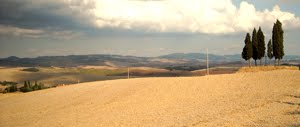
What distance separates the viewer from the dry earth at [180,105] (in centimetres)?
2814

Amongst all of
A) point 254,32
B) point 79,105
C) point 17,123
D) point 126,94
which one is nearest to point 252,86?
point 126,94

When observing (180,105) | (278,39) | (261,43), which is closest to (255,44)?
(261,43)

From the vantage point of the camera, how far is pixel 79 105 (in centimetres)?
4612

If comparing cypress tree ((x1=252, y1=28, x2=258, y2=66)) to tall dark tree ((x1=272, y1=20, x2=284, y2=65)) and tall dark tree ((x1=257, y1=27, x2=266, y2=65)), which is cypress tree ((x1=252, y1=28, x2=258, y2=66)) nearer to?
tall dark tree ((x1=257, y1=27, x2=266, y2=65))

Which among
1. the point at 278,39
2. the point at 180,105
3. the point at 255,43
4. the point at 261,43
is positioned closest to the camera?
the point at 180,105

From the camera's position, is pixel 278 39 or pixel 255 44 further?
pixel 255 44

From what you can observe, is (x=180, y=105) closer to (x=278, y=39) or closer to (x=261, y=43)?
(x=278, y=39)

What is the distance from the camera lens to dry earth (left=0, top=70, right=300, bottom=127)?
28141 mm

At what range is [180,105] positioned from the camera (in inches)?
1485

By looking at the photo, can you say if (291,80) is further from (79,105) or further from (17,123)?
(17,123)

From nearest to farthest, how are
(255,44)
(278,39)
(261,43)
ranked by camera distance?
(278,39) → (261,43) → (255,44)

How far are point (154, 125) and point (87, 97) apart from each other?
83.1 ft

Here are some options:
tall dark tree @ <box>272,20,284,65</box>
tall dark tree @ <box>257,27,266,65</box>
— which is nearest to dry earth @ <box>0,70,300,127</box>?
tall dark tree @ <box>272,20,284,65</box>

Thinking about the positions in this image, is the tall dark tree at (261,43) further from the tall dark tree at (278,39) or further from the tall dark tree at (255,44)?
the tall dark tree at (278,39)
